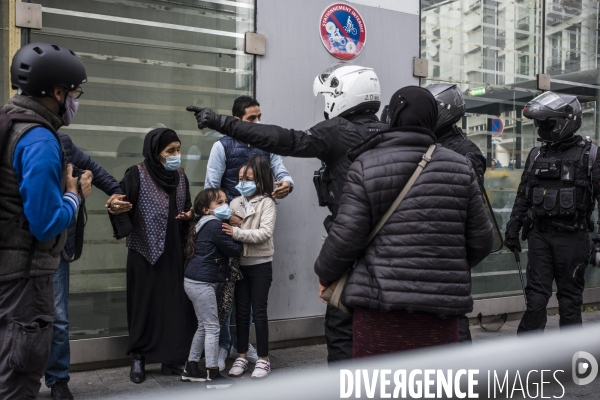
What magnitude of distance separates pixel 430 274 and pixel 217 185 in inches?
109

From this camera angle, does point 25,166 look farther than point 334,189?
No

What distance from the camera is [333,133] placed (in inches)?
141

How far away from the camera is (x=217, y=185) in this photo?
536 cm

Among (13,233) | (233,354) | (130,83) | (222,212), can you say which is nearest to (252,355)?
(233,354)

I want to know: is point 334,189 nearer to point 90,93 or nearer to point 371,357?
point 371,357

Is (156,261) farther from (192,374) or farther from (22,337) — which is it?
(22,337)

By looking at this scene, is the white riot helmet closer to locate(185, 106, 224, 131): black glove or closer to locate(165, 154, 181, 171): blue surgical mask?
locate(185, 106, 224, 131): black glove

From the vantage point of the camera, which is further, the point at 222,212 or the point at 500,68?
the point at 500,68

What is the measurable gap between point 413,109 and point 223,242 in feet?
7.25

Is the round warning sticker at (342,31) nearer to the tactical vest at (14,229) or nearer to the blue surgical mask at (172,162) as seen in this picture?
the blue surgical mask at (172,162)

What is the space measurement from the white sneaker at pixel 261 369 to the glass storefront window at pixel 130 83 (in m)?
1.14

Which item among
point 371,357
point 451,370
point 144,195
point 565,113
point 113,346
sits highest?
point 565,113

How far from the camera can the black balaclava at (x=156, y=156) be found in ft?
16.3

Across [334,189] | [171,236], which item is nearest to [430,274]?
[334,189]
